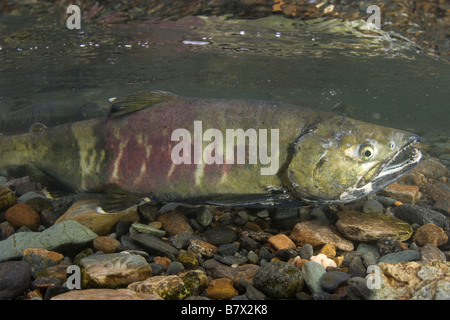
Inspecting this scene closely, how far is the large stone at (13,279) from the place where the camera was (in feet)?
8.23

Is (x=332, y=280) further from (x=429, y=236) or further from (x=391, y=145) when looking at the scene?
(x=429, y=236)

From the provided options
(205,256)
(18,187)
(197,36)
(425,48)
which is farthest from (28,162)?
(425,48)

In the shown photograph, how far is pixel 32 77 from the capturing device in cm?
1847

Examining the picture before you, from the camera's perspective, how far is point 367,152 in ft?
10.7

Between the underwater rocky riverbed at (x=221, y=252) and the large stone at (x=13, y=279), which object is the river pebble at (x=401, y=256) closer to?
the underwater rocky riverbed at (x=221, y=252)

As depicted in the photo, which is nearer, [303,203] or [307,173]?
[307,173]

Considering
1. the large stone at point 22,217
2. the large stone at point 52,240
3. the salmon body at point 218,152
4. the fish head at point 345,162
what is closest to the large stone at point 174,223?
the salmon body at point 218,152

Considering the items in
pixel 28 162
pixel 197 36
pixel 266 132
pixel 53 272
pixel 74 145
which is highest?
pixel 197 36

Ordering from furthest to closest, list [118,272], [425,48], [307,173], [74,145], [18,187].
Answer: [425,48] → [18,187] → [74,145] → [307,173] → [118,272]

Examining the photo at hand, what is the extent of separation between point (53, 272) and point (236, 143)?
7.62 feet

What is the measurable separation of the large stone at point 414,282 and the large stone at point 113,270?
208cm

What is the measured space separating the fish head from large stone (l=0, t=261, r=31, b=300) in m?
2.77

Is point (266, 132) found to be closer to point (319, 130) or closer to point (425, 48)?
point (319, 130)

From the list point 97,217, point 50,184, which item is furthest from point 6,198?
point 97,217
